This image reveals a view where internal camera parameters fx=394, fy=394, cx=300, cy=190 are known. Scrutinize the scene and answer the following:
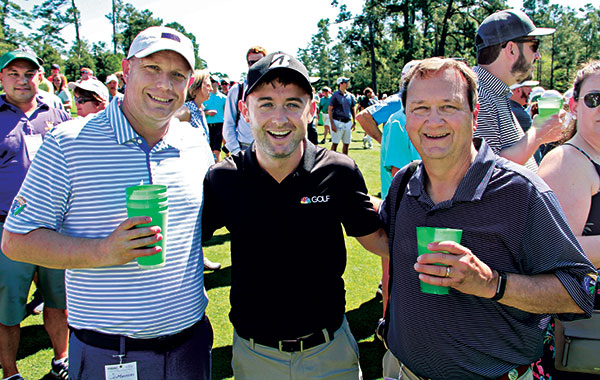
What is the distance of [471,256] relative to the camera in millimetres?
1500

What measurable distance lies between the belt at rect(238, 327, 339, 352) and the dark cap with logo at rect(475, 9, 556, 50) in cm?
240

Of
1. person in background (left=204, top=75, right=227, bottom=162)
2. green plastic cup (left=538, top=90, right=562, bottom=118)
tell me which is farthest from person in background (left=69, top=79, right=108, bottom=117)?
person in background (left=204, top=75, right=227, bottom=162)

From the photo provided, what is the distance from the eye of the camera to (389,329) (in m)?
2.08

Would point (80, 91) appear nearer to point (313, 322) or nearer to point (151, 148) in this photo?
point (151, 148)

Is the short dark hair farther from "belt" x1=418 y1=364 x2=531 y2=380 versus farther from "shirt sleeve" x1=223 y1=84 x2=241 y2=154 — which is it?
"shirt sleeve" x1=223 y1=84 x2=241 y2=154

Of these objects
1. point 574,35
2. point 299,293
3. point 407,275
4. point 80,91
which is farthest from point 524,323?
point 574,35

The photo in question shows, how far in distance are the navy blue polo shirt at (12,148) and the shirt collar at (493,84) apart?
4.01 m

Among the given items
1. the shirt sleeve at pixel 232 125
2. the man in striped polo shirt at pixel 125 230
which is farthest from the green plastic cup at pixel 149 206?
the shirt sleeve at pixel 232 125

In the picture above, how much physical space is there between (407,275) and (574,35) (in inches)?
3072

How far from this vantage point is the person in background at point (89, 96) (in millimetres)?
4367

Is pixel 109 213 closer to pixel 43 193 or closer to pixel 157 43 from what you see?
pixel 43 193

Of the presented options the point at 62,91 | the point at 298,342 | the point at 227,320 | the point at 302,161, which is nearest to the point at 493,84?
the point at 302,161

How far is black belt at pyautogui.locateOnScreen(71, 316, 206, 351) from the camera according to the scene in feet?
6.23

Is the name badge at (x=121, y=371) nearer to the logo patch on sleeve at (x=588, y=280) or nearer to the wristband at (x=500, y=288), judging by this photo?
the wristband at (x=500, y=288)
